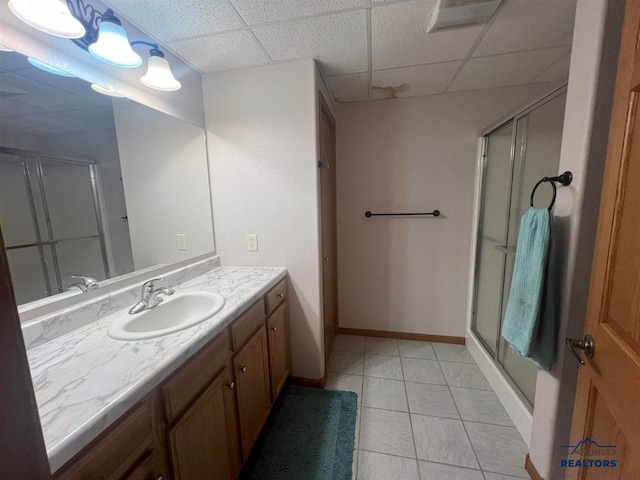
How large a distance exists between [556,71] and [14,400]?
2.90 m

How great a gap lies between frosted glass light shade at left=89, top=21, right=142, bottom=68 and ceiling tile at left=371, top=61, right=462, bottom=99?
143 cm

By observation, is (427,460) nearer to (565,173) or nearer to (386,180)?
(565,173)

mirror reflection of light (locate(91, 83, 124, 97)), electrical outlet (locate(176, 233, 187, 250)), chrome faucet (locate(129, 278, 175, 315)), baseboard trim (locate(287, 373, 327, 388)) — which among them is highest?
mirror reflection of light (locate(91, 83, 124, 97))

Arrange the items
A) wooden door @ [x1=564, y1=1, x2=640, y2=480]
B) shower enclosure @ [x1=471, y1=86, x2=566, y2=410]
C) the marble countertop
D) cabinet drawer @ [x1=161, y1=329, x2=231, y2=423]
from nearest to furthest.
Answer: the marble countertop < wooden door @ [x1=564, y1=1, x2=640, y2=480] < cabinet drawer @ [x1=161, y1=329, x2=231, y2=423] < shower enclosure @ [x1=471, y1=86, x2=566, y2=410]

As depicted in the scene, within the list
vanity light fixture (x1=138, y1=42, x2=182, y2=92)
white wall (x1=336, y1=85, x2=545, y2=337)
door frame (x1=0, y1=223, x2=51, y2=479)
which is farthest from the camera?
white wall (x1=336, y1=85, x2=545, y2=337)

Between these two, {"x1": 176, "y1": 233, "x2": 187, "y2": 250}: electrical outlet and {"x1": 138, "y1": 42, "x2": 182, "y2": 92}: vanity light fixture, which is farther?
{"x1": 176, "y1": 233, "x2": 187, "y2": 250}: electrical outlet

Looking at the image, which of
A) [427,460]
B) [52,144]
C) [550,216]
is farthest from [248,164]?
[427,460]

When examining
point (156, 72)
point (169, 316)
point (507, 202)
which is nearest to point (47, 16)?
point (156, 72)

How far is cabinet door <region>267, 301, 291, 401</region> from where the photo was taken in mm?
1547

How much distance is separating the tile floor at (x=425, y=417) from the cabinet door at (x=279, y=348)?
1.41 feet

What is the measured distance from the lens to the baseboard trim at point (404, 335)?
243cm

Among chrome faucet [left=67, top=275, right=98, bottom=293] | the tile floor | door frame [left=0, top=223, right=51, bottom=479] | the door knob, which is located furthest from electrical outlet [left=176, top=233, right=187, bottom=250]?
the door knob

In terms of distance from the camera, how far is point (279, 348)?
5.46ft

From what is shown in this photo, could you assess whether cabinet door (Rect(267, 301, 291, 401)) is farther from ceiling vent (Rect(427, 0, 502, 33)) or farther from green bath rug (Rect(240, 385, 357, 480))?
ceiling vent (Rect(427, 0, 502, 33))
